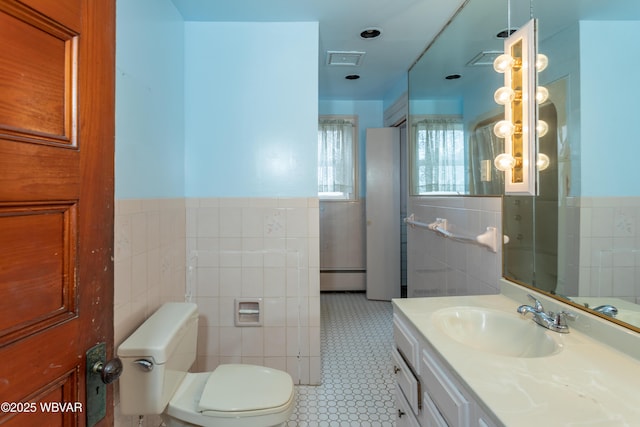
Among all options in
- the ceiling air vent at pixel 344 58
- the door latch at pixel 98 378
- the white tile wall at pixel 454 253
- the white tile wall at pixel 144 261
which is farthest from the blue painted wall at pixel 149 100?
the white tile wall at pixel 454 253

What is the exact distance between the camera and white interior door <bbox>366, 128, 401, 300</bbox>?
3.70m

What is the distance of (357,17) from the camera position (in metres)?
2.03

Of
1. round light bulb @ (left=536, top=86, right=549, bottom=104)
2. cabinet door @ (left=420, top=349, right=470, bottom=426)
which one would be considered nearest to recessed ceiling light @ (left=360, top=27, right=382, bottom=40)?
round light bulb @ (left=536, top=86, right=549, bottom=104)

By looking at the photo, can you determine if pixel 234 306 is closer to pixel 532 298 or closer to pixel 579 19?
pixel 532 298

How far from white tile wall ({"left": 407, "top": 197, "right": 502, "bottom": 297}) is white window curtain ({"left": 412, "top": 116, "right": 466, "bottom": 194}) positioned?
0.10 metres

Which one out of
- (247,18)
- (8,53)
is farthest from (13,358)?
(247,18)

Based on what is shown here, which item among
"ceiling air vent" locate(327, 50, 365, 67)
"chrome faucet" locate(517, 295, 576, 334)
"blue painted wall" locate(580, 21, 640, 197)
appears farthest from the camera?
"ceiling air vent" locate(327, 50, 365, 67)

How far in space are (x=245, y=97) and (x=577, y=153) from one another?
1754 millimetres

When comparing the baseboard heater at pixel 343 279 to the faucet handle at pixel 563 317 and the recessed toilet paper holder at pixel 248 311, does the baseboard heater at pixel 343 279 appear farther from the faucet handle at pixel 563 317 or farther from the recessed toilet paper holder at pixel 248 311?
the faucet handle at pixel 563 317

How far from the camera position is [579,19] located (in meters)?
1.11

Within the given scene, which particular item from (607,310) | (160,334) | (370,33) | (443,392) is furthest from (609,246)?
(370,33)

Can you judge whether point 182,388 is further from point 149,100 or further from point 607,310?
point 607,310

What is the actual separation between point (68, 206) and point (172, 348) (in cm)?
88

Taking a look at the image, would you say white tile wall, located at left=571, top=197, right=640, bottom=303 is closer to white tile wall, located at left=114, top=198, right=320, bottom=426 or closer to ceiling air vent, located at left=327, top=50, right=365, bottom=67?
white tile wall, located at left=114, top=198, right=320, bottom=426
